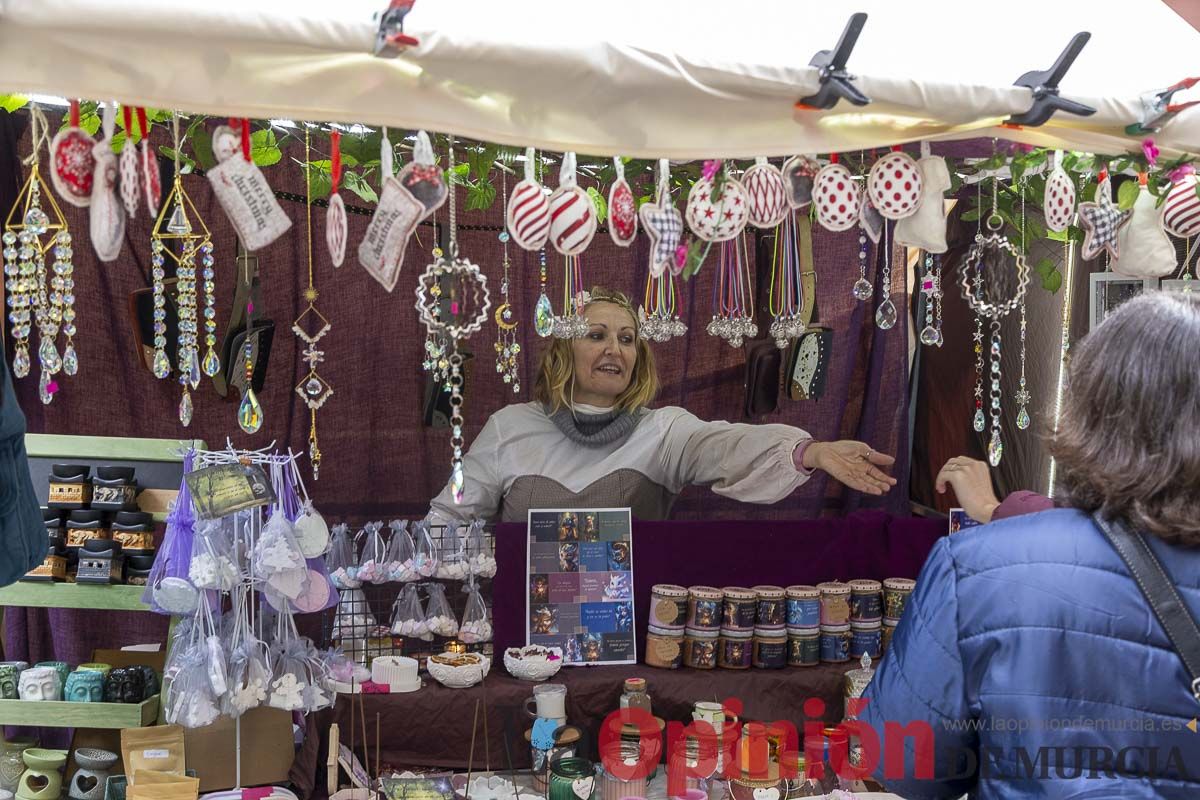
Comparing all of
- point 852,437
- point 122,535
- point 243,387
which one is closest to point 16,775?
point 122,535

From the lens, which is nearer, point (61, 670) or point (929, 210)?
point (929, 210)

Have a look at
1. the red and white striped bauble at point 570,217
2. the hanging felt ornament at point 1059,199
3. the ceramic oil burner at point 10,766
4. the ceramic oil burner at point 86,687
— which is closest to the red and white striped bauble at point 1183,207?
the hanging felt ornament at point 1059,199

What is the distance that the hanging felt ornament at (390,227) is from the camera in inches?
72.9

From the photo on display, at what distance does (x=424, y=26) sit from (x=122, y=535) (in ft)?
5.42

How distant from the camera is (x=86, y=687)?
2.66 metres

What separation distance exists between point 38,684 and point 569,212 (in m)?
1.72

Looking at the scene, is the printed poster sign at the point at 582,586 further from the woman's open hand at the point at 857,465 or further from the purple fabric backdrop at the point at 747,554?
the woman's open hand at the point at 857,465

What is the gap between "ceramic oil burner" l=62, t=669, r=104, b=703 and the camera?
265 centimetres

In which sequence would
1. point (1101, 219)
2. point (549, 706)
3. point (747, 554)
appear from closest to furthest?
point (1101, 219) < point (549, 706) < point (747, 554)

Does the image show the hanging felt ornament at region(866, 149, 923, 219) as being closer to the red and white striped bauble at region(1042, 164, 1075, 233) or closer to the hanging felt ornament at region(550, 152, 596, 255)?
the red and white striped bauble at region(1042, 164, 1075, 233)

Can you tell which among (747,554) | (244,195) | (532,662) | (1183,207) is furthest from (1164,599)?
(747,554)

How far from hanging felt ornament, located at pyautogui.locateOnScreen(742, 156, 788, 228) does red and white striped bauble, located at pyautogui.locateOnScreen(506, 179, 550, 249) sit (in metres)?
0.41

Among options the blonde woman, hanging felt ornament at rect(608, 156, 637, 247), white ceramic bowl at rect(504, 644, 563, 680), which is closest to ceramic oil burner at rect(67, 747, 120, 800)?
white ceramic bowl at rect(504, 644, 563, 680)

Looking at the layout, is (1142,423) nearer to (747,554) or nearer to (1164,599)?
(1164,599)
